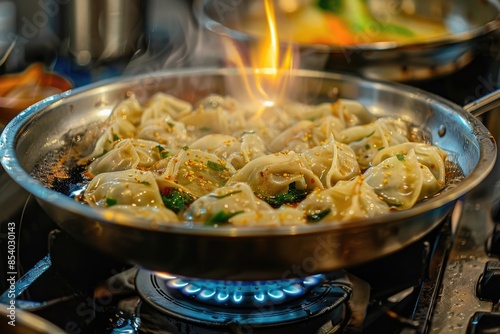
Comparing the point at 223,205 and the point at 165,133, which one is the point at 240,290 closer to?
the point at 223,205

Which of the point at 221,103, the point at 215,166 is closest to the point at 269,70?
the point at 221,103

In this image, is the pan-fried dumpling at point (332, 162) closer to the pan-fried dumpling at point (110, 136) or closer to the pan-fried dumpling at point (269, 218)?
the pan-fried dumpling at point (269, 218)

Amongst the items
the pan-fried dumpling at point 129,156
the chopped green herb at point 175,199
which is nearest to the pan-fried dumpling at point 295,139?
the pan-fried dumpling at point 129,156

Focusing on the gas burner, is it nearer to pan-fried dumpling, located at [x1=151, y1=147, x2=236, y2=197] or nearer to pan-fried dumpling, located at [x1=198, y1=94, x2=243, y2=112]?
pan-fried dumpling, located at [x1=151, y1=147, x2=236, y2=197]

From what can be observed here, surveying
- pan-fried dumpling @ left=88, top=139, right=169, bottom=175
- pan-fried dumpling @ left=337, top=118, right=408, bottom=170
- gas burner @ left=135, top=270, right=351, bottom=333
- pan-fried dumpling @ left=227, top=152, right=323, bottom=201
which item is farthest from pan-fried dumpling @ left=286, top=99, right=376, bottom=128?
gas burner @ left=135, top=270, right=351, bottom=333

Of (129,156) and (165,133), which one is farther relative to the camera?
(165,133)

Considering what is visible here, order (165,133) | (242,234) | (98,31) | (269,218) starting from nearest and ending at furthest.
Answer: (242,234) < (269,218) < (165,133) < (98,31)

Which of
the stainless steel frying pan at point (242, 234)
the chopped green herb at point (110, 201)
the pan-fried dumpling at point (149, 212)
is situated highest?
the stainless steel frying pan at point (242, 234)
